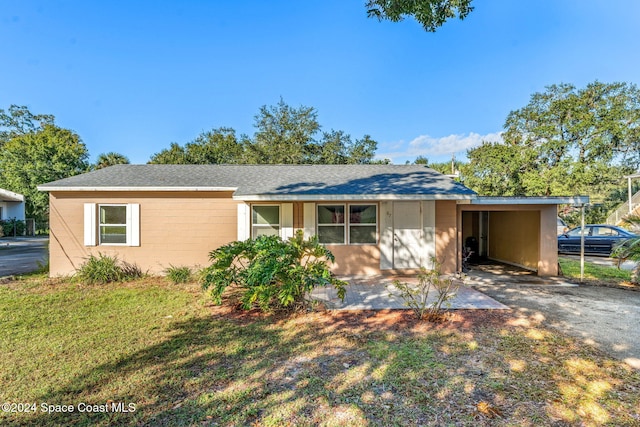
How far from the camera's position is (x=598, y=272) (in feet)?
30.6

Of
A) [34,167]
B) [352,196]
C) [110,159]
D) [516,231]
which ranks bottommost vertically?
[516,231]

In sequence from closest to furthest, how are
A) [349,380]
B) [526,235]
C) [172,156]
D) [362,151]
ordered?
[349,380] < [526,235] < [362,151] < [172,156]

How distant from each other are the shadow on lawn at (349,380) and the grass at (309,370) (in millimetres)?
16

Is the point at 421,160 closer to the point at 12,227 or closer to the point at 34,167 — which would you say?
the point at 34,167

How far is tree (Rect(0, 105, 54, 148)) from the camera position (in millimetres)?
36562

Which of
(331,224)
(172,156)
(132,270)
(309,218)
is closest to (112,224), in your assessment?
(132,270)

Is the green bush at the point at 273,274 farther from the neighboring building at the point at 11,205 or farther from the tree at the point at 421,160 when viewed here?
the tree at the point at 421,160

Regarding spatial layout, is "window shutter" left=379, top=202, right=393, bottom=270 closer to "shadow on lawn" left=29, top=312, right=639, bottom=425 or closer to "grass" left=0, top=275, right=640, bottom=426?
"grass" left=0, top=275, right=640, bottom=426

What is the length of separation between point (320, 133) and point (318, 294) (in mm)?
20083

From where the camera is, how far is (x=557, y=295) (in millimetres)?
6848

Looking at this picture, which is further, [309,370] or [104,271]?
[104,271]

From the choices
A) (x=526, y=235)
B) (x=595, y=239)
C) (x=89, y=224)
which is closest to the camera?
(x=89, y=224)

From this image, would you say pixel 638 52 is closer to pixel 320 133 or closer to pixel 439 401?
pixel 320 133

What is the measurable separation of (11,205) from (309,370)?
33.4 metres
